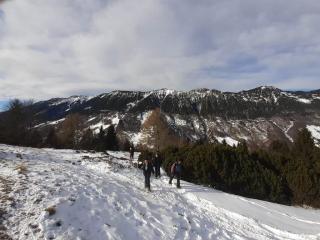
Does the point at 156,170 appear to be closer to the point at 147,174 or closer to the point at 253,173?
the point at 147,174

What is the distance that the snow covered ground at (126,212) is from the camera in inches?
493

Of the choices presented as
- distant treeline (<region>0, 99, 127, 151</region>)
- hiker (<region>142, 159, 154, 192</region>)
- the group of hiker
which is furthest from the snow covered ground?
distant treeline (<region>0, 99, 127, 151</region>)

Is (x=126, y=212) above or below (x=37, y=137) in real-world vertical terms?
below

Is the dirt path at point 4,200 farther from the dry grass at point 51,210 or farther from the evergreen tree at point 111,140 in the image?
the evergreen tree at point 111,140

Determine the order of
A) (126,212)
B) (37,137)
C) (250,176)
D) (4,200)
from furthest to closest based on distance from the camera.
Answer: (37,137), (250,176), (126,212), (4,200)

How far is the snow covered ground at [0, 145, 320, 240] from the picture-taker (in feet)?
41.1

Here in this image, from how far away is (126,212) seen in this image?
15.6 metres

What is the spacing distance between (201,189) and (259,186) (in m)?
4.99

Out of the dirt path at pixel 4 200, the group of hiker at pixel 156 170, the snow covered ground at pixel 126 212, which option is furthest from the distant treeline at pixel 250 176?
the dirt path at pixel 4 200

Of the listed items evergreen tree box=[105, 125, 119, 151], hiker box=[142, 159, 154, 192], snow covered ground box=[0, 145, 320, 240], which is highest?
evergreen tree box=[105, 125, 119, 151]

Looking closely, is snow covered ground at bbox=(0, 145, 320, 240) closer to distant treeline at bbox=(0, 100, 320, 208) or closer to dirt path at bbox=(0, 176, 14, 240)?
dirt path at bbox=(0, 176, 14, 240)

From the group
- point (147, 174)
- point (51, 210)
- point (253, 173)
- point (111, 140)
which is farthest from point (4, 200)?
point (111, 140)

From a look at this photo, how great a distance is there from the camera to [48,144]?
232 ft

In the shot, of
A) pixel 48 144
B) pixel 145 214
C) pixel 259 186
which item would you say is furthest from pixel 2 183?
pixel 48 144
